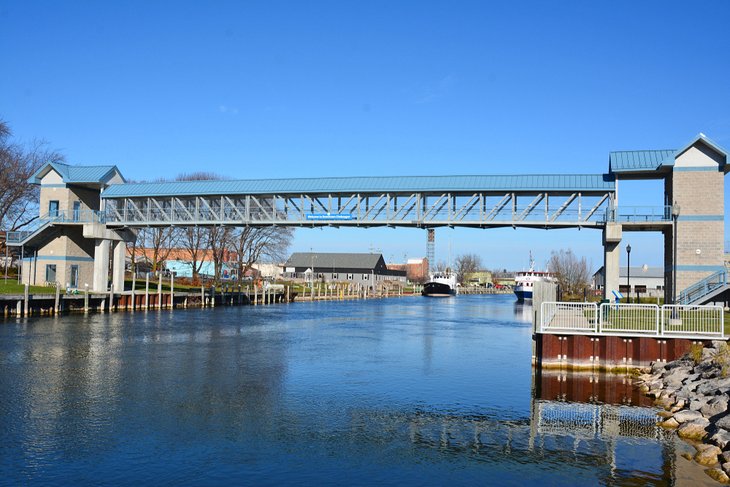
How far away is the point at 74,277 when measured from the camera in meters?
54.0

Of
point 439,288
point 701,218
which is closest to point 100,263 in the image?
point 701,218

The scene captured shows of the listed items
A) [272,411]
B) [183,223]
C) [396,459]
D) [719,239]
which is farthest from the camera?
[183,223]

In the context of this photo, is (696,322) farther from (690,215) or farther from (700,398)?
(690,215)

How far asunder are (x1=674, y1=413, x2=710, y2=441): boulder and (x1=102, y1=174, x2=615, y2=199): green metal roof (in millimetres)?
24504

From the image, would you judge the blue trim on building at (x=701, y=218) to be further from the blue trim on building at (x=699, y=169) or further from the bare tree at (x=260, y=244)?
the bare tree at (x=260, y=244)

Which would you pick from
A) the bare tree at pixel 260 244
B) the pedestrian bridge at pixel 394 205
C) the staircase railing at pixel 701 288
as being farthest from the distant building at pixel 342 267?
the staircase railing at pixel 701 288

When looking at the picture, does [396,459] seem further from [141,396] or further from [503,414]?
[141,396]

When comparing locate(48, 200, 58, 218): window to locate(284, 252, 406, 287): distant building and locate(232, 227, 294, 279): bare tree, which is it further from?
locate(284, 252, 406, 287): distant building

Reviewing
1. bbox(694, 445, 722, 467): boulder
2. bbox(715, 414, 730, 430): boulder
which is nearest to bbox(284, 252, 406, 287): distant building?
bbox(715, 414, 730, 430): boulder

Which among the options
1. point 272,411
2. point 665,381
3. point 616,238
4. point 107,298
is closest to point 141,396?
point 272,411

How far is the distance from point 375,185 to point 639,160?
17292 mm

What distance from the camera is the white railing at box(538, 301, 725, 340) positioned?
2522 cm

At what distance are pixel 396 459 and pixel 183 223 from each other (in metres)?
39.7

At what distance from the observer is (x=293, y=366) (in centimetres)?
2778
